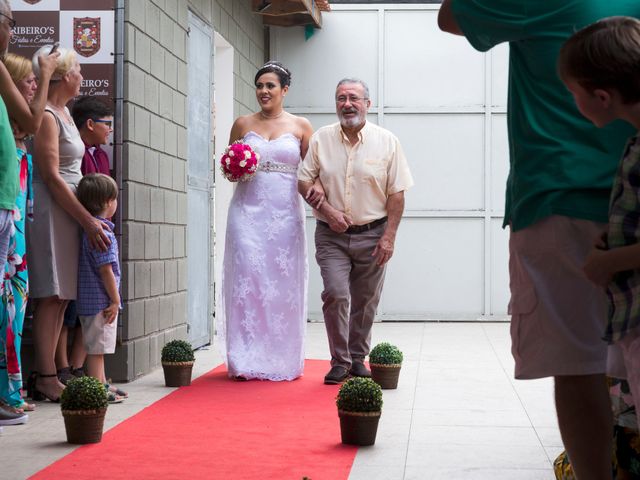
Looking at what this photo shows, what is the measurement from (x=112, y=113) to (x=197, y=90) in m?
2.00

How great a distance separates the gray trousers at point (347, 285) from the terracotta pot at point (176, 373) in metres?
0.79

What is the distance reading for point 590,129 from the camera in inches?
94.0

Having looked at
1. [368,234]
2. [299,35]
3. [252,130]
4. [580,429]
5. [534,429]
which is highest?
[299,35]

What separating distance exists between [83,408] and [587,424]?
2.23 metres

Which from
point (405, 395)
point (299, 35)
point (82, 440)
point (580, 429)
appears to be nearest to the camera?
point (580, 429)

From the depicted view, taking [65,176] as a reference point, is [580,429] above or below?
below

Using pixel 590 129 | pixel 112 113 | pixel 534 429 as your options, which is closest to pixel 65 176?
pixel 112 113

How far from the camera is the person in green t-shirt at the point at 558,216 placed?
2330mm

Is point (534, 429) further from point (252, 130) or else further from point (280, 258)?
point (252, 130)

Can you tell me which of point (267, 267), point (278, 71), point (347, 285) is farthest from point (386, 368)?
point (278, 71)

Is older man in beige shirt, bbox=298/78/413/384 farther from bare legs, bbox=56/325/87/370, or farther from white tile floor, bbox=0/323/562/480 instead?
bare legs, bbox=56/325/87/370

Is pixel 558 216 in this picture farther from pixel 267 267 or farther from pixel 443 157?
pixel 443 157

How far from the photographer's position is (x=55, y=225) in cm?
495

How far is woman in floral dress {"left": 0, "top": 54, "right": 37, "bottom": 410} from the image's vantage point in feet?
14.3
